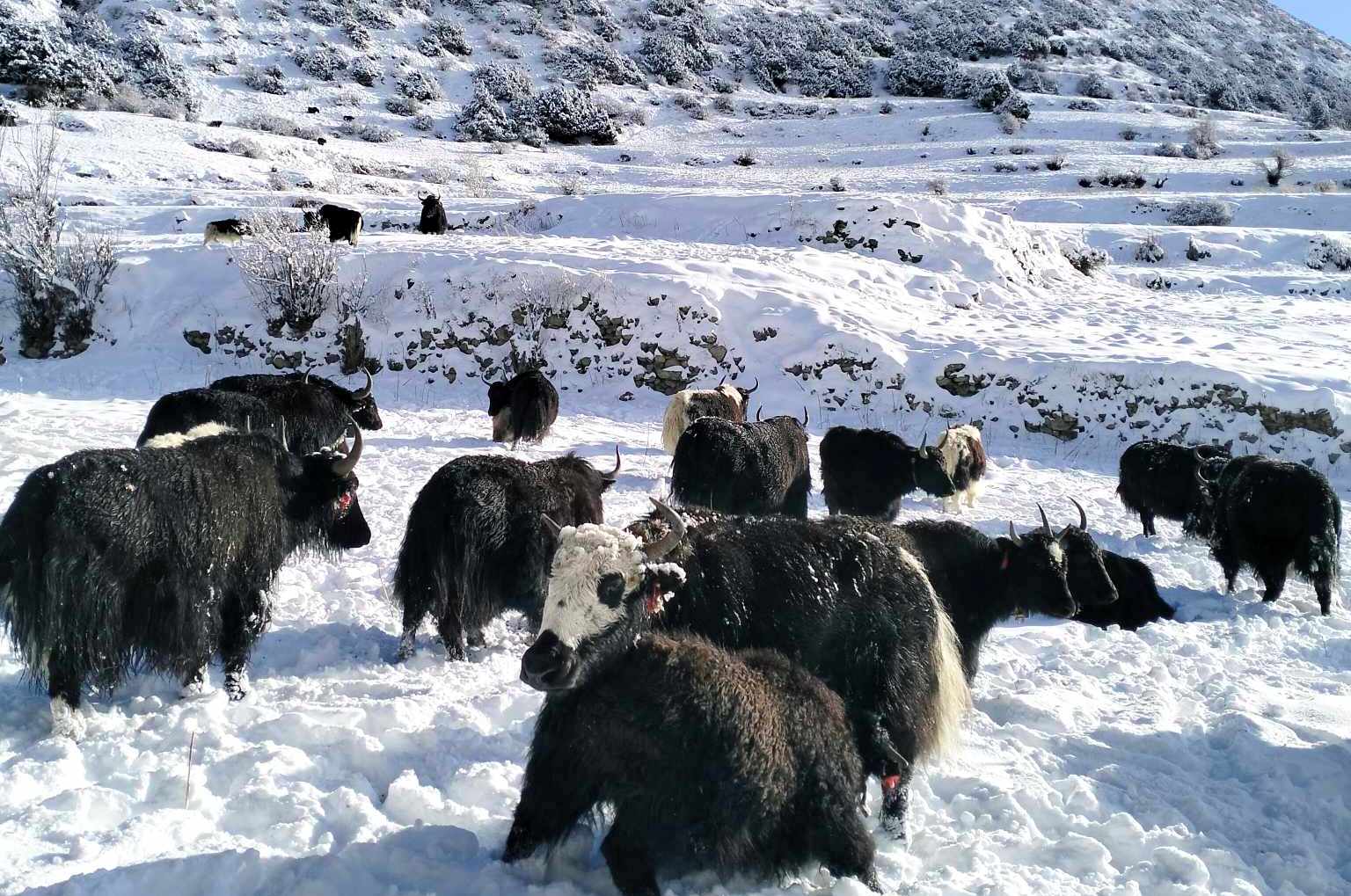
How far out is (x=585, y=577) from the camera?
289 centimetres

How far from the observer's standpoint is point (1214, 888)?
3.22 meters

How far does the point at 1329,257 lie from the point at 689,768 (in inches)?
979

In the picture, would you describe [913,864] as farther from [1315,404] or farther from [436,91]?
[436,91]

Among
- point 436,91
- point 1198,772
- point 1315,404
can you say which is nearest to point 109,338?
point 1198,772

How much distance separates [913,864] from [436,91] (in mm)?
40675

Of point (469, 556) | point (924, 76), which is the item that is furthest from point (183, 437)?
point (924, 76)

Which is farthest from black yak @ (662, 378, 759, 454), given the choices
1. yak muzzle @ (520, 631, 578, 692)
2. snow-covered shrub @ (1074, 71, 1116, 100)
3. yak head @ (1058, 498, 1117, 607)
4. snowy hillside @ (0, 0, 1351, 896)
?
snow-covered shrub @ (1074, 71, 1116, 100)

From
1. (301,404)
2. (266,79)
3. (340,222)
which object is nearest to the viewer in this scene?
(301,404)

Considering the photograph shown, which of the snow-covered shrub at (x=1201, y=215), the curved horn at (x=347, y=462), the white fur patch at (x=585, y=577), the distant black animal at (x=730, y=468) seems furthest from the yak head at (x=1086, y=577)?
the snow-covered shrub at (x=1201, y=215)

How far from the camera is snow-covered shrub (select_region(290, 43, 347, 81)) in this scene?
121 ft

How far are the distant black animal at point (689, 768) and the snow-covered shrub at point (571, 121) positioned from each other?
35.1 m

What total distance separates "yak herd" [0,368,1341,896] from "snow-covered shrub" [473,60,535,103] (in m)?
35.9

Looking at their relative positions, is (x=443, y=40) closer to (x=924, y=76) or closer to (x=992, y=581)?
(x=924, y=76)

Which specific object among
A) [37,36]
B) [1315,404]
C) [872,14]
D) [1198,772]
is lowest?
[1198,772]
